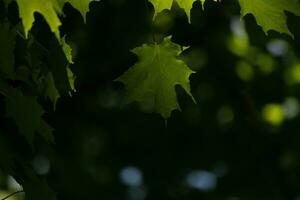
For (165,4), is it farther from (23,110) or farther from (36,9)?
(23,110)

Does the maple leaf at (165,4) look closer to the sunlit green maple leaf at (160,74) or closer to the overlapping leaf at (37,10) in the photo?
the sunlit green maple leaf at (160,74)

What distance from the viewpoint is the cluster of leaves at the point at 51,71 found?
2.73m

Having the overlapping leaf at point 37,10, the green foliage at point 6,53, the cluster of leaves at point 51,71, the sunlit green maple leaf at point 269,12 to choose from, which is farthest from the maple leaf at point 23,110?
the sunlit green maple leaf at point 269,12

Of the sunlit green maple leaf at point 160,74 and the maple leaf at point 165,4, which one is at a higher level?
the maple leaf at point 165,4

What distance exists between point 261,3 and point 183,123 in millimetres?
6941

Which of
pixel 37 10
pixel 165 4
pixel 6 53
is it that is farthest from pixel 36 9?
pixel 165 4

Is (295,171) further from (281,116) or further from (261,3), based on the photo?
(261,3)

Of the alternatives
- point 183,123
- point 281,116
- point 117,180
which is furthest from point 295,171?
point 117,180

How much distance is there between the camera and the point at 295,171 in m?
9.80

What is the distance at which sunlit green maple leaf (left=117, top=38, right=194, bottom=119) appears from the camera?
292cm

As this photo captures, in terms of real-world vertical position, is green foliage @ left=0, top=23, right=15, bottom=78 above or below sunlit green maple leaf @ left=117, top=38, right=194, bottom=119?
above

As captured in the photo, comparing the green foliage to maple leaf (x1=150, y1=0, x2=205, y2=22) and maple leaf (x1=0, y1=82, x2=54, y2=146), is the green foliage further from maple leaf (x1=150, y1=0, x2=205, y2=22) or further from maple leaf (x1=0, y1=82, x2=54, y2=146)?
maple leaf (x1=150, y1=0, x2=205, y2=22)

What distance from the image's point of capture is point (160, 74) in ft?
9.68

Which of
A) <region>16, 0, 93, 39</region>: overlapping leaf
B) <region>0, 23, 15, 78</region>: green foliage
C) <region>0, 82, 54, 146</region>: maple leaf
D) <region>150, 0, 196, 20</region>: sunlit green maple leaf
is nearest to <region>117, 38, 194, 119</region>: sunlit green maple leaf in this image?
<region>150, 0, 196, 20</region>: sunlit green maple leaf
